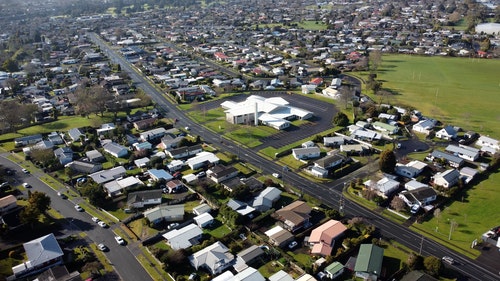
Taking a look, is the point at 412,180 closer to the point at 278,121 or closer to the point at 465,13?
the point at 278,121

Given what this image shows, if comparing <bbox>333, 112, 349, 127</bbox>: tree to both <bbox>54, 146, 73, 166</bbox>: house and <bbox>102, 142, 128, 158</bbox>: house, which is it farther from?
<bbox>54, 146, 73, 166</bbox>: house

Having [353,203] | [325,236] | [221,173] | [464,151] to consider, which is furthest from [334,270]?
[464,151]

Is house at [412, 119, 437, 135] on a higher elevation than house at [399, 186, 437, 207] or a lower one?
higher

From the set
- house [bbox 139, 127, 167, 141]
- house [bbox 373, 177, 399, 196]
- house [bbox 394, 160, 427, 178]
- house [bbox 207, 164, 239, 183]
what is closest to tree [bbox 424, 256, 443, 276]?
house [bbox 373, 177, 399, 196]

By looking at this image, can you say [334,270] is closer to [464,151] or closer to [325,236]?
[325,236]

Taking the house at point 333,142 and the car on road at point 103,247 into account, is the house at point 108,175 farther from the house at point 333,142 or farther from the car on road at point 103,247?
the house at point 333,142

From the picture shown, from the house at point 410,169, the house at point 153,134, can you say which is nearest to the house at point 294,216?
the house at point 410,169
